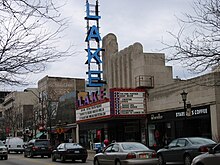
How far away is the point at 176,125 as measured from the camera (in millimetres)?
31281

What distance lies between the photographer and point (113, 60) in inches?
1596

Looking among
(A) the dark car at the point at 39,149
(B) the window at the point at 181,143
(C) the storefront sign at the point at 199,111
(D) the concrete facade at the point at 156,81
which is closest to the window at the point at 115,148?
(B) the window at the point at 181,143

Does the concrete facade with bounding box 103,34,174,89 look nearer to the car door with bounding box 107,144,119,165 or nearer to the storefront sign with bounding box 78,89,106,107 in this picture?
the storefront sign with bounding box 78,89,106,107

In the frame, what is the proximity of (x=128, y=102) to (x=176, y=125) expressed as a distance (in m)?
5.01

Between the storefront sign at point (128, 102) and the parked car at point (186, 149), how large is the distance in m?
12.3

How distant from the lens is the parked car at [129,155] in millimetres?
17938

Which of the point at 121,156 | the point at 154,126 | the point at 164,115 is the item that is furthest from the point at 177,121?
the point at 121,156

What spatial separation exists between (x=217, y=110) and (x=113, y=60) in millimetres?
15777

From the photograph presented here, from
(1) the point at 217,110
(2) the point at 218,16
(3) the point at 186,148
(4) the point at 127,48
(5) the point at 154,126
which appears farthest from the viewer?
(4) the point at 127,48

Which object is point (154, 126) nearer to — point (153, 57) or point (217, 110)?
point (153, 57)

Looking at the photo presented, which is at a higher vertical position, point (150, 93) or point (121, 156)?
point (150, 93)

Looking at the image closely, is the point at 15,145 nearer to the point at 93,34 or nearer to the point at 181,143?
the point at 93,34

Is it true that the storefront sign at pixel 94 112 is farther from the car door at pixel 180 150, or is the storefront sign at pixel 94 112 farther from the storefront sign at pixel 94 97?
the car door at pixel 180 150

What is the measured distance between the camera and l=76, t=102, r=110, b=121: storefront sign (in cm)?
3525
